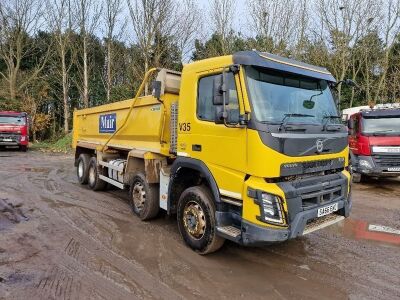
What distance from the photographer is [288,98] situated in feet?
15.0

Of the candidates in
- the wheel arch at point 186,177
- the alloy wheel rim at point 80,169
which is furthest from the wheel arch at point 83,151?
the wheel arch at point 186,177

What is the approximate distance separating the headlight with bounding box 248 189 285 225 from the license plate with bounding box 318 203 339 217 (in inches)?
27.4

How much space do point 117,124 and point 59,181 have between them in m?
4.01

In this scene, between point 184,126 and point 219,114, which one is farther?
point 184,126

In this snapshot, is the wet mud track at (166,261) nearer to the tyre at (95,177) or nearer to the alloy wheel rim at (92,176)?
the tyre at (95,177)

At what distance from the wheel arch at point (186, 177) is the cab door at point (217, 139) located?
0.08 m

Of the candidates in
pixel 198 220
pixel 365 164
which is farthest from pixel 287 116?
pixel 365 164

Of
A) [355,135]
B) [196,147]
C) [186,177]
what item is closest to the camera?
[196,147]

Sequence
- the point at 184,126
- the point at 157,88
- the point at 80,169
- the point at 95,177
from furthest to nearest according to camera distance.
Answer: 1. the point at 80,169
2. the point at 95,177
3. the point at 157,88
4. the point at 184,126

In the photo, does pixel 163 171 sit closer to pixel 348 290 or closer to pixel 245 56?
pixel 245 56

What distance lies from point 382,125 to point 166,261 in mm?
8372

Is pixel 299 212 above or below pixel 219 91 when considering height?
below

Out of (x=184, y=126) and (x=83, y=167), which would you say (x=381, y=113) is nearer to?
(x=184, y=126)

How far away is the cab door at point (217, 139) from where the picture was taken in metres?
4.30
